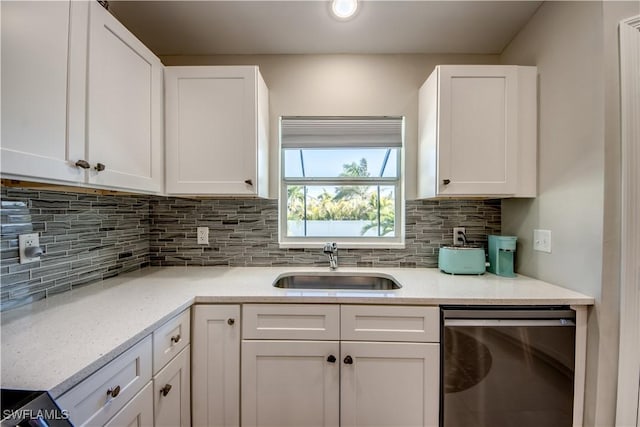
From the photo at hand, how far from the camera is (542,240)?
4.77 feet

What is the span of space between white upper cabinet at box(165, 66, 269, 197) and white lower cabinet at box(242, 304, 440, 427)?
77 centimetres

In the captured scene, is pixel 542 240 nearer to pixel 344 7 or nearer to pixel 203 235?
pixel 344 7

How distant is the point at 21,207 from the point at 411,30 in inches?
87.2

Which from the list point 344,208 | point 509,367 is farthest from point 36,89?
point 509,367

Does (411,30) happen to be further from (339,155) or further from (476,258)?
(476,258)

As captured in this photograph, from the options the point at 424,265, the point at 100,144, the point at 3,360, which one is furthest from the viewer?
the point at 424,265

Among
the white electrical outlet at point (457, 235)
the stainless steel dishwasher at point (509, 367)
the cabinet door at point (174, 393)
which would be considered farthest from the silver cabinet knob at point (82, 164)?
the white electrical outlet at point (457, 235)

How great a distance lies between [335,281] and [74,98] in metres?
1.59

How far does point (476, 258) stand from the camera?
163 cm

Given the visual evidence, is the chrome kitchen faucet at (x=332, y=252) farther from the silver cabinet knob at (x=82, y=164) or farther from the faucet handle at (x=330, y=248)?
the silver cabinet knob at (x=82, y=164)

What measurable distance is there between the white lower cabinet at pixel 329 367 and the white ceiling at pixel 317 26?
1645mm

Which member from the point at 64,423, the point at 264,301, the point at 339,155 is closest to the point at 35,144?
the point at 64,423

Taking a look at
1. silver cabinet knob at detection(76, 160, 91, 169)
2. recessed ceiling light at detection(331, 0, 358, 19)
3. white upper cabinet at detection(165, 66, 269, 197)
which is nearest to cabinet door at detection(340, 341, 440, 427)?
white upper cabinet at detection(165, 66, 269, 197)

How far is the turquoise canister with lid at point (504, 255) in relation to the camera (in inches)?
62.9
